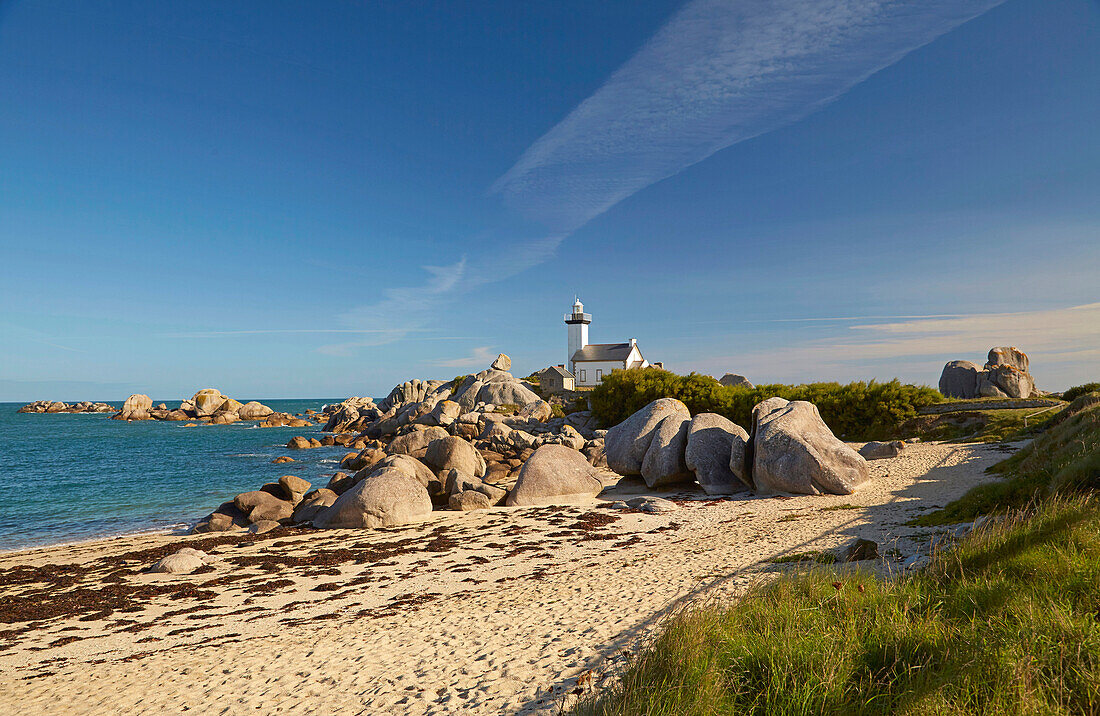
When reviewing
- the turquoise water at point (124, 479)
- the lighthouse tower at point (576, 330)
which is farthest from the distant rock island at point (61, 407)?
the lighthouse tower at point (576, 330)

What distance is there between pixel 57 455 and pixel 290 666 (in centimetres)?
5149

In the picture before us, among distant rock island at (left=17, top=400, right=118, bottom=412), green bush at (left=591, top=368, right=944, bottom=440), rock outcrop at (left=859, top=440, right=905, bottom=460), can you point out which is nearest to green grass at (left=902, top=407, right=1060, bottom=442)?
green bush at (left=591, top=368, right=944, bottom=440)

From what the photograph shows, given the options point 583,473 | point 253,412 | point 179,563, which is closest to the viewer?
point 179,563

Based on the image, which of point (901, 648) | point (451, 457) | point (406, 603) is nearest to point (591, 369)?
point (451, 457)

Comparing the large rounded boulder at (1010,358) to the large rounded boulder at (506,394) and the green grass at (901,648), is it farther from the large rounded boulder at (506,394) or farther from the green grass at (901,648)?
the green grass at (901,648)

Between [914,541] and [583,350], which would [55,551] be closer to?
[914,541]

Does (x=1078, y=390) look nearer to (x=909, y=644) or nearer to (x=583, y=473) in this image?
(x=583, y=473)

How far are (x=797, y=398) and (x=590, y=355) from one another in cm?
4158

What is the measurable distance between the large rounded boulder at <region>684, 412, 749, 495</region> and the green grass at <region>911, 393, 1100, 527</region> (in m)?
8.05

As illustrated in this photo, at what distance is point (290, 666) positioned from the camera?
7.90 m

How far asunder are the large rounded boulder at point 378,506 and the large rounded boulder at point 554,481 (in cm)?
371

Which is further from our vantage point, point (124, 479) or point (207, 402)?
point (207, 402)

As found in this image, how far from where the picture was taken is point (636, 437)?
2412cm

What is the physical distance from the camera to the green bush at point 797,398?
3309 cm
